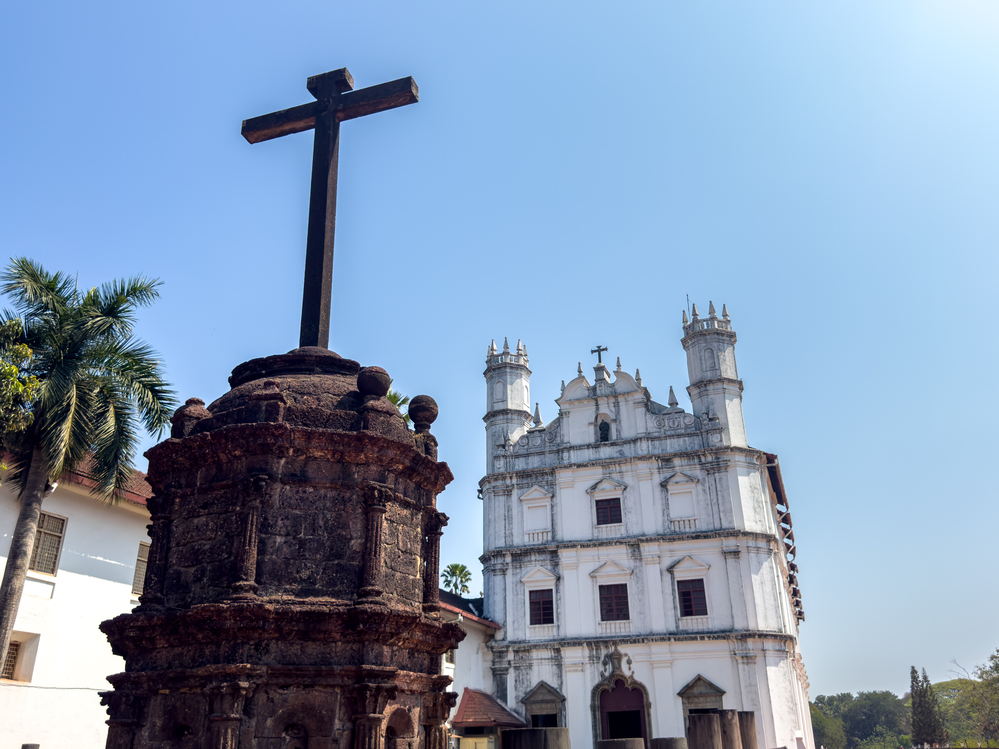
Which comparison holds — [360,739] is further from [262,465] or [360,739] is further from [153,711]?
[262,465]

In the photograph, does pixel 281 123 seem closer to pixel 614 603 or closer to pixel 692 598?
pixel 614 603

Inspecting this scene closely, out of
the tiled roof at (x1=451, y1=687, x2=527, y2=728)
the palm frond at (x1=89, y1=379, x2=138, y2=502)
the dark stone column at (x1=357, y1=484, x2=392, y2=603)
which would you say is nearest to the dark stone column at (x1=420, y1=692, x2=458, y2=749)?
the dark stone column at (x1=357, y1=484, x2=392, y2=603)

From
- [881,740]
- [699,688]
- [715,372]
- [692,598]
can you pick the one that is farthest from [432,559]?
[881,740]

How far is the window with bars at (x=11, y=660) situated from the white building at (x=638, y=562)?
17.2 m

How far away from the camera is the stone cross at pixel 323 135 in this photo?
294 inches

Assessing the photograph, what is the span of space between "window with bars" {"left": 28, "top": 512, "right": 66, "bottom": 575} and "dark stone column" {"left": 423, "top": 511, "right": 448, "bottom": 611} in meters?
11.2

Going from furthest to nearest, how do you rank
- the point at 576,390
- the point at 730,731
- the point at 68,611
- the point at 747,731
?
1. the point at 576,390
2. the point at 68,611
3. the point at 747,731
4. the point at 730,731

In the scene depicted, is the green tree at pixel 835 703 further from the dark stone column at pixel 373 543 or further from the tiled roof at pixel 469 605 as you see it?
the dark stone column at pixel 373 543

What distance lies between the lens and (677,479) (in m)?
29.1

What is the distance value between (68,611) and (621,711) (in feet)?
61.6

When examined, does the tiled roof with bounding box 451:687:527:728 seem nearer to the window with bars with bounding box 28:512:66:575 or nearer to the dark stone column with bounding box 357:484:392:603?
the window with bars with bounding box 28:512:66:575

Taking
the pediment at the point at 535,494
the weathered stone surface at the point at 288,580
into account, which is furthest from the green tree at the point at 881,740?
the weathered stone surface at the point at 288,580

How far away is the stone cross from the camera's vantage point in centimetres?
748

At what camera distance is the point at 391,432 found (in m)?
→ 6.47
